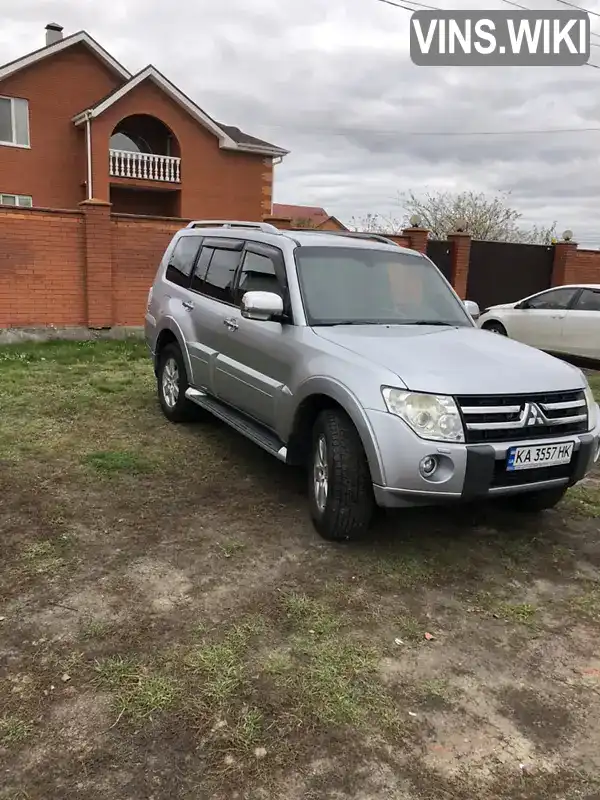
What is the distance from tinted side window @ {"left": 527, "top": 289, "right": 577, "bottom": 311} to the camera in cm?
1099

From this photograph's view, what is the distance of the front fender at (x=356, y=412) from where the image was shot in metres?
3.45

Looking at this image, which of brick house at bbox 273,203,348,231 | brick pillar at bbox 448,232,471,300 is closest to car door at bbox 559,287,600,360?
brick pillar at bbox 448,232,471,300

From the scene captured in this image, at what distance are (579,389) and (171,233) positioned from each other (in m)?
9.34

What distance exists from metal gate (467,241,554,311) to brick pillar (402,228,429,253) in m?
1.55

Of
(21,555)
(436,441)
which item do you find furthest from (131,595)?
(436,441)

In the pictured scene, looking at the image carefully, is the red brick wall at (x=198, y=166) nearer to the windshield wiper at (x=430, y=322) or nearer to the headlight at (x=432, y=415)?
the windshield wiper at (x=430, y=322)

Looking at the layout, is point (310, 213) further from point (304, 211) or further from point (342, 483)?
point (342, 483)

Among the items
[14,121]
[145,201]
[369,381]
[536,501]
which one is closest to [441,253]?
[536,501]

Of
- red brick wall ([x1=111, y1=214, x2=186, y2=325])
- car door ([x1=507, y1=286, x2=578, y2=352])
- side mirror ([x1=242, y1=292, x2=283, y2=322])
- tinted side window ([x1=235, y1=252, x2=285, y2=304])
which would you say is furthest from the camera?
red brick wall ([x1=111, y1=214, x2=186, y2=325])

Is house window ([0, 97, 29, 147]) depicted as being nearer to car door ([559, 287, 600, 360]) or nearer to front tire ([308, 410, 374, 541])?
car door ([559, 287, 600, 360])

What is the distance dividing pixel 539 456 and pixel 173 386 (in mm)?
3752

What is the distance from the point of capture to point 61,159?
23734 millimetres

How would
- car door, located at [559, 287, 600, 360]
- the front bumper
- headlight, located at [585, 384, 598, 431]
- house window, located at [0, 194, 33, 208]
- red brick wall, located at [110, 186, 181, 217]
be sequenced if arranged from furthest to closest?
red brick wall, located at [110, 186, 181, 217] → house window, located at [0, 194, 33, 208] → car door, located at [559, 287, 600, 360] → headlight, located at [585, 384, 598, 431] → the front bumper

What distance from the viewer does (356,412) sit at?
3.55 m
